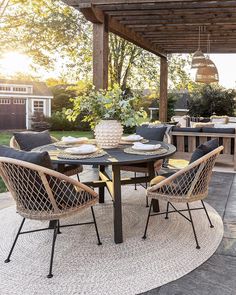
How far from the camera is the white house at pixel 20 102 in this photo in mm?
15680

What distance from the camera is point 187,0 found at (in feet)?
16.0

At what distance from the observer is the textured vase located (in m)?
3.36

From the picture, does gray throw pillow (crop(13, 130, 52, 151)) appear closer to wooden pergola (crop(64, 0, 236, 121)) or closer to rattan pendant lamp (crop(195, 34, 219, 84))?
wooden pergola (crop(64, 0, 236, 121))

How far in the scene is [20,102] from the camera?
16.4 meters

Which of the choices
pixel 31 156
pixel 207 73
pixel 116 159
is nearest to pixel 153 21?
pixel 207 73

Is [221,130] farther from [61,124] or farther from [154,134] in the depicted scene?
[61,124]

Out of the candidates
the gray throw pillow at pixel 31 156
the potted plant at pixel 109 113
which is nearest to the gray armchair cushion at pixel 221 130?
the potted plant at pixel 109 113

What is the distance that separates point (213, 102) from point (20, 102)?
906cm

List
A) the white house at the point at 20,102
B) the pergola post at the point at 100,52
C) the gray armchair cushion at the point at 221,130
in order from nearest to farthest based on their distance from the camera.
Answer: the pergola post at the point at 100,52, the gray armchair cushion at the point at 221,130, the white house at the point at 20,102

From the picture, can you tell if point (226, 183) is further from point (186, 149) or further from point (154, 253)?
point (154, 253)

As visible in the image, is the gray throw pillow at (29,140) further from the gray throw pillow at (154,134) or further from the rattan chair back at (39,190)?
the rattan chair back at (39,190)

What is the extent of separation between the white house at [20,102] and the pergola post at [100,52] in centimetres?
1088

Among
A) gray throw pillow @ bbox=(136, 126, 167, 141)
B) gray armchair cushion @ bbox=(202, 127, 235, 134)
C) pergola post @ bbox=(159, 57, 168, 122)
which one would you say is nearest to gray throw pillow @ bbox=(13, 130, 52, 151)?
gray throw pillow @ bbox=(136, 126, 167, 141)

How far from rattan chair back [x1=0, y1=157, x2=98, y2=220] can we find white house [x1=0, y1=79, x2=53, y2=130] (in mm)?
13824
